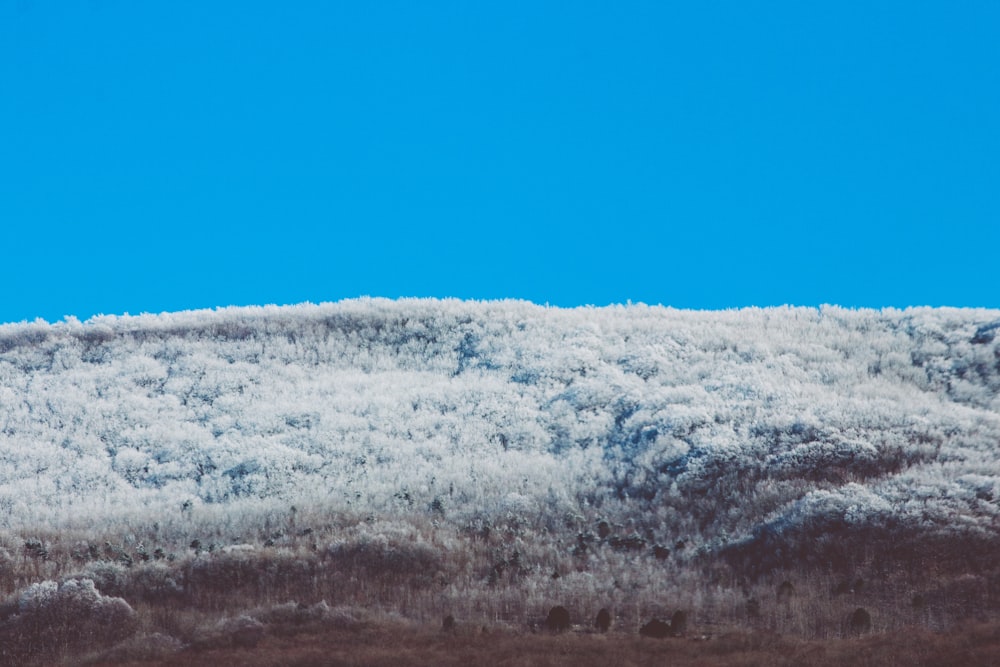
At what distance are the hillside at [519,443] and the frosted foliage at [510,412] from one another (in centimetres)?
11

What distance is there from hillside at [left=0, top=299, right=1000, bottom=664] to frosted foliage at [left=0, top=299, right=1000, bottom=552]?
0.37ft

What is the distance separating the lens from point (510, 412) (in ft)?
103

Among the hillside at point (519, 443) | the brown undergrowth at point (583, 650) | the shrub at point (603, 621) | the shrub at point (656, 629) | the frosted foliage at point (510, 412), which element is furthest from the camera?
the frosted foliage at point (510, 412)

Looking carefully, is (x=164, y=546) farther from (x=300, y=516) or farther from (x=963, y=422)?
(x=963, y=422)

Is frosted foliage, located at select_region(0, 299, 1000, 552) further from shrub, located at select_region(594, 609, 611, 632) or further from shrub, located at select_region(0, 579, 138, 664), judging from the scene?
shrub, located at select_region(0, 579, 138, 664)

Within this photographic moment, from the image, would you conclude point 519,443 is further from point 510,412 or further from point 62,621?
point 62,621

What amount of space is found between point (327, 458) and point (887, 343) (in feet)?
68.5

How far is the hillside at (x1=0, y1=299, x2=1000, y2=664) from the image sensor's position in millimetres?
20000

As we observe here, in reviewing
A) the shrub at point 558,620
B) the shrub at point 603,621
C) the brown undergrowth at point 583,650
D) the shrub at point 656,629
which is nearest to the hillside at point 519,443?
the shrub at point 558,620

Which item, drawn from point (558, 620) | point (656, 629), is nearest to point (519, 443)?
point (558, 620)

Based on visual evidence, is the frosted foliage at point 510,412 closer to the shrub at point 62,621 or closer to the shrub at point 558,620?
the shrub at point 558,620

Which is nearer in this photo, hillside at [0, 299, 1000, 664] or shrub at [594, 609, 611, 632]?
shrub at [594, 609, 611, 632]

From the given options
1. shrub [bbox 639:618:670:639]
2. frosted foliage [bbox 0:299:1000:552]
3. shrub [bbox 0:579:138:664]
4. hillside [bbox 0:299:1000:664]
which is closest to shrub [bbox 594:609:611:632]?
shrub [bbox 639:618:670:639]

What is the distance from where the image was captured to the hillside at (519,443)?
20000 mm
